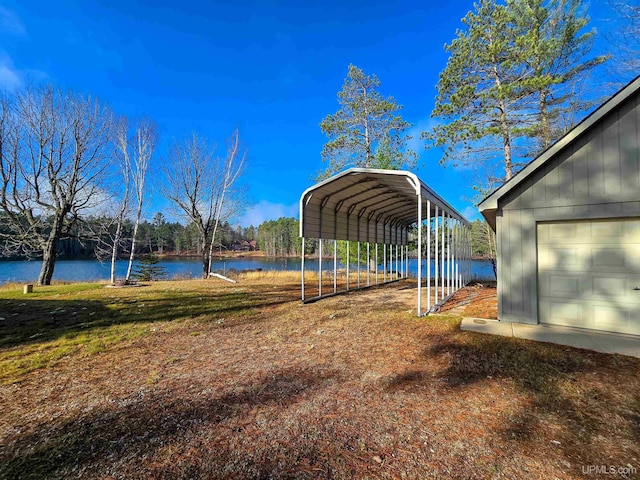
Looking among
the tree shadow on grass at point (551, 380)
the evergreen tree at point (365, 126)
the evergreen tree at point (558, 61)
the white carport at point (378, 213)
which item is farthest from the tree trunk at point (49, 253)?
the evergreen tree at point (558, 61)

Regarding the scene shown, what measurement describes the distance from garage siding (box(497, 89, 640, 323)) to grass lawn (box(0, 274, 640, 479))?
4.30 feet

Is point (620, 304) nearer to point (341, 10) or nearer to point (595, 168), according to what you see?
point (595, 168)

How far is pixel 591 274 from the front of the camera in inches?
192

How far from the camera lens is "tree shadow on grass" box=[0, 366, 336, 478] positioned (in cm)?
212

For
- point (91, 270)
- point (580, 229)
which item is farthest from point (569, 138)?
point (91, 270)

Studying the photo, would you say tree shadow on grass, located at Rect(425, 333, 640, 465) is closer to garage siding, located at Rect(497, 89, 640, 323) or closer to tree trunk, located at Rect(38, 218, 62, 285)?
garage siding, located at Rect(497, 89, 640, 323)

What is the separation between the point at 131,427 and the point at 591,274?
22.1ft

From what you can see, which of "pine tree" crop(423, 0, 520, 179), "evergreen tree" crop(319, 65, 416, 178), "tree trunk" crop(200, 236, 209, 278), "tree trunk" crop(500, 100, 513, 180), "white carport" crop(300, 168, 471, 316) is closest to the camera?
"white carport" crop(300, 168, 471, 316)

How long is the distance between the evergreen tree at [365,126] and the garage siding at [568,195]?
449 inches

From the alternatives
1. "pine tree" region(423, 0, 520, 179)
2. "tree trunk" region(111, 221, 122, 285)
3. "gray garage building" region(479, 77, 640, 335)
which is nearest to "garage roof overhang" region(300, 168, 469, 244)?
"gray garage building" region(479, 77, 640, 335)

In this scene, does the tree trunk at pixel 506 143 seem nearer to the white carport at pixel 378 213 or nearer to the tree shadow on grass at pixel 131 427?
the white carport at pixel 378 213

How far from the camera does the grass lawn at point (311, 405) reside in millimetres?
2107

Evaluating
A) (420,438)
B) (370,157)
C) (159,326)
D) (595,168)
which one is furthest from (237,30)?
(420,438)

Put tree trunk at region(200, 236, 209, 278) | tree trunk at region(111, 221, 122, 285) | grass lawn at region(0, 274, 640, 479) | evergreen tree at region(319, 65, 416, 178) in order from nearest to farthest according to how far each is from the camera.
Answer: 1. grass lawn at region(0, 274, 640, 479)
2. tree trunk at region(111, 221, 122, 285)
3. evergreen tree at region(319, 65, 416, 178)
4. tree trunk at region(200, 236, 209, 278)
